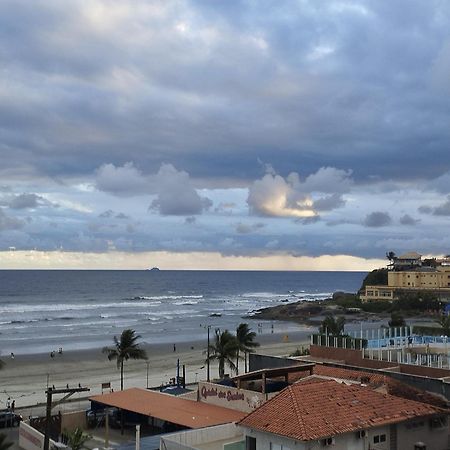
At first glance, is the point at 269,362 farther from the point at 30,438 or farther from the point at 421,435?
the point at 30,438

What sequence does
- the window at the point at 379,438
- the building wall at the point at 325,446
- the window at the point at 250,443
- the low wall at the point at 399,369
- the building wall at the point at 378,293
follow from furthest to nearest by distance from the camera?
the building wall at the point at 378,293 → the low wall at the point at 399,369 → the window at the point at 250,443 → the window at the point at 379,438 → the building wall at the point at 325,446

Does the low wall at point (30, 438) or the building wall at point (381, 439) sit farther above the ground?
the building wall at point (381, 439)

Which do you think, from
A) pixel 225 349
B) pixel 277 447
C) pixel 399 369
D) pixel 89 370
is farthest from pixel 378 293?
pixel 277 447

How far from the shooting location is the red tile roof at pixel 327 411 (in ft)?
65.2

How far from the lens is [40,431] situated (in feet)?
102

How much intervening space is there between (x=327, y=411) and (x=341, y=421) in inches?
24.5

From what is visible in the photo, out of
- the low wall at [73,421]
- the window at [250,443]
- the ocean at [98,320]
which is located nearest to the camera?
the window at [250,443]

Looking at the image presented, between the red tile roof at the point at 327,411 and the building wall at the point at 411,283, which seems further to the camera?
the building wall at the point at 411,283

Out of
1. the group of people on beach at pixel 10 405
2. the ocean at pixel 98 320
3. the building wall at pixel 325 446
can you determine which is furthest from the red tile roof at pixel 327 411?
the ocean at pixel 98 320

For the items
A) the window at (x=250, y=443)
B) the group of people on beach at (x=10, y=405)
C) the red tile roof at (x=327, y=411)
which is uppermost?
the red tile roof at (x=327, y=411)

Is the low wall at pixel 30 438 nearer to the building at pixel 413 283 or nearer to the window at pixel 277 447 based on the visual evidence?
the window at pixel 277 447

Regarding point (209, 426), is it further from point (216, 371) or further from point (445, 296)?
point (445, 296)

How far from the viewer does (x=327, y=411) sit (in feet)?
68.4

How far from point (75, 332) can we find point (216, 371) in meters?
42.5
